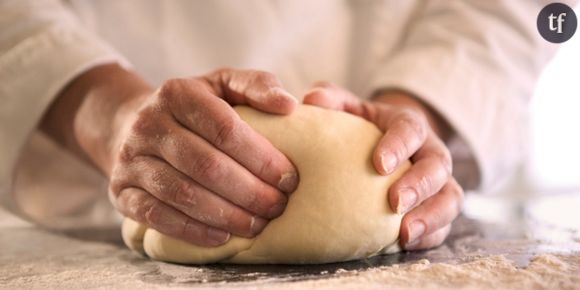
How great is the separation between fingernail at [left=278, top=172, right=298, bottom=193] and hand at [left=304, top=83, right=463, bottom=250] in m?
0.13

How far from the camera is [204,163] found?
0.97 m

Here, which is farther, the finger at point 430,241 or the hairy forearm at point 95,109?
the hairy forearm at point 95,109

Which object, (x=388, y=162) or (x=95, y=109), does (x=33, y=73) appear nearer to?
(x=95, y=109)

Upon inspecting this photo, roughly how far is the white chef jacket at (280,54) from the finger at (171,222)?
1.35 ft

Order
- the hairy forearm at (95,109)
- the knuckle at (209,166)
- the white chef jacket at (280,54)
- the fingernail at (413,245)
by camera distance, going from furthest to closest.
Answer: the white chef jacket at (280,54)
the hairy forearm at (95,109)
the fingernail at (413,245)
the knuckle at (209,166)

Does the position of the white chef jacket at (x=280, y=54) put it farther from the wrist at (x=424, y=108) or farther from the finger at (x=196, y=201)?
the finger at (x=196, y=201)

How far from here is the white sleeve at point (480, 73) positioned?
1458mm

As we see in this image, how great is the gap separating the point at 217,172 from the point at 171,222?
0.41 feet

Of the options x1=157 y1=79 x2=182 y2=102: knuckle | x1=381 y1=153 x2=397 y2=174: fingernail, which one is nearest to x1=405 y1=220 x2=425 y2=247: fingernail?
x1=381 y1=153 x2=397 y2=174: fingernail

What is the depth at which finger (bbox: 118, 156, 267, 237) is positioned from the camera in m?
0.99

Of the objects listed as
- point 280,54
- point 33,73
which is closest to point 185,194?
point 33,73

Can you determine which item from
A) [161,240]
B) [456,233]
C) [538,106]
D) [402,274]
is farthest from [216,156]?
[538,106]

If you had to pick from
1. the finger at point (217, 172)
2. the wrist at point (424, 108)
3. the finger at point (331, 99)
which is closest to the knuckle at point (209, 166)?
the finger at point (217, 172)

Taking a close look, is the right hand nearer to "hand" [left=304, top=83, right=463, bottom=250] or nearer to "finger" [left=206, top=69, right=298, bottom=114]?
"finger" [left=206, top=69, right=298, bottom=114]
